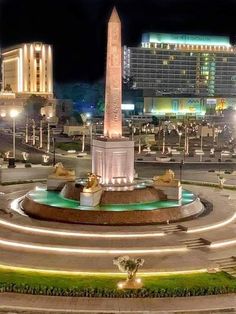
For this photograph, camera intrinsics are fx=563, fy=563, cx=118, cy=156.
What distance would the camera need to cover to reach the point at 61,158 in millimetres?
59062

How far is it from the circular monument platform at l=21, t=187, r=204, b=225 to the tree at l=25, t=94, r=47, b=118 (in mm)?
93616

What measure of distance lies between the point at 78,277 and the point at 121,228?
570 cm

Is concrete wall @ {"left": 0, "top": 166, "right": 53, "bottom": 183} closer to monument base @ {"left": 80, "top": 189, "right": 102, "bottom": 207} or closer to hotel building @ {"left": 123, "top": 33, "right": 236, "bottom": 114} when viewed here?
monument base @ {"left": 80, "top": 189, "right": 102, "bottom": 207}

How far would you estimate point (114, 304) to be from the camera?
1811 centimetres

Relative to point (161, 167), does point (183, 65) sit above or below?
above

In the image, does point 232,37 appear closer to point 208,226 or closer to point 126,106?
point 126,106

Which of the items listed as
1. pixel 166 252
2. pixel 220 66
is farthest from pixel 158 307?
pixel 220 66

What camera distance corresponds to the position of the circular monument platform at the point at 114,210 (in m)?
26.5

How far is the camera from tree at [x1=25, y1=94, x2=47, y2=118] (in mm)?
122500

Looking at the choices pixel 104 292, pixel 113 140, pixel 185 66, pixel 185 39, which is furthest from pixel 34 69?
pixel 104 292

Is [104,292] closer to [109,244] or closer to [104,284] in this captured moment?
[104,284]

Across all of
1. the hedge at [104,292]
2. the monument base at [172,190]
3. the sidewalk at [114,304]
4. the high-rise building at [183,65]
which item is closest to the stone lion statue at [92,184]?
the monument base at [172,190]

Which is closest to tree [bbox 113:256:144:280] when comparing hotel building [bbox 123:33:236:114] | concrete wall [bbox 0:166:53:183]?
concrete wall [bbox 0:166:53:183]

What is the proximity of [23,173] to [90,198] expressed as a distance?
18.7 meters
